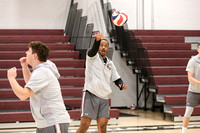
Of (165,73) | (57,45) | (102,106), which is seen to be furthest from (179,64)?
(102,106)

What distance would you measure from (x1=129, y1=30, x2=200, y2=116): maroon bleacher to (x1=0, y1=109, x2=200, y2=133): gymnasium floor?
1.65 ft

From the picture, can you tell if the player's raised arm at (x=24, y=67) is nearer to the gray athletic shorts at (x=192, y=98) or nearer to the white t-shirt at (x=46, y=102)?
the white t-shirt at (x=46, y=102)

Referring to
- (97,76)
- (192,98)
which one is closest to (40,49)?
(97,76)

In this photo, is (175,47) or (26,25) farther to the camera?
(26,25)

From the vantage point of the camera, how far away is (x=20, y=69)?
9609 mm

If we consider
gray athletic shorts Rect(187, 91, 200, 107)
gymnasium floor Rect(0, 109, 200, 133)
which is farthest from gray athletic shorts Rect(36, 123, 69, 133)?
gymnasium floor Rect(0, 109, 200, 133)

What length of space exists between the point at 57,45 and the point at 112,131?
15.0ft

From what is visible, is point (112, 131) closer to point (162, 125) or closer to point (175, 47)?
point (162, 125)

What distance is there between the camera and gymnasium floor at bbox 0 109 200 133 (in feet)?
23.4

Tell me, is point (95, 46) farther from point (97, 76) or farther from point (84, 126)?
point (84, 126)

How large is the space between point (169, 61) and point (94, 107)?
618cm

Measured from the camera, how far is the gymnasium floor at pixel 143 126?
7.13 meters

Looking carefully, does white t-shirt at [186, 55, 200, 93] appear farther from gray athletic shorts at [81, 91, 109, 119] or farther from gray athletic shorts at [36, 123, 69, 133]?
gray athletic shorts at [36, 123, 69, 133]

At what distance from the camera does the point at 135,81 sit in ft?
36.4
